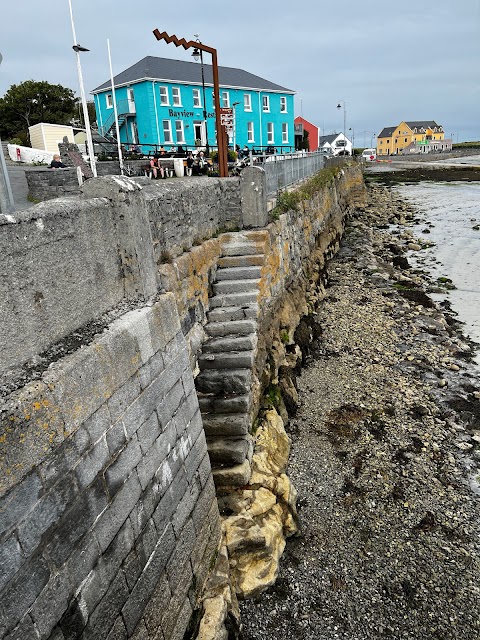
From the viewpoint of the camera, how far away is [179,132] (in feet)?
106

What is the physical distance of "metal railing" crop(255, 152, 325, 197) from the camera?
1137cm

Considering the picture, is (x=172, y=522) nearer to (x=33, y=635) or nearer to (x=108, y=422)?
(x=108, y=422)

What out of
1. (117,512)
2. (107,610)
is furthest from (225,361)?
(107,610)

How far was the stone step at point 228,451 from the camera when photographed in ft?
19.7

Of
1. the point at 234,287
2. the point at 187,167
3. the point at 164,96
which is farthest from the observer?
the point at 164,96

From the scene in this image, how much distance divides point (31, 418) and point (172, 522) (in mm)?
2210

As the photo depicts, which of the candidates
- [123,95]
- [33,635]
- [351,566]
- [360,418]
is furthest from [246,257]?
[123,95]

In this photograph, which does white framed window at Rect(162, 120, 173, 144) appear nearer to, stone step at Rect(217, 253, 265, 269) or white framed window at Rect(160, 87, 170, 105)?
white framed window at Rect(160, 87, 170, 105)

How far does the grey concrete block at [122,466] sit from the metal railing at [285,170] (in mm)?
7763

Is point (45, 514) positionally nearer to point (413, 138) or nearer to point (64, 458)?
point (64, 458)

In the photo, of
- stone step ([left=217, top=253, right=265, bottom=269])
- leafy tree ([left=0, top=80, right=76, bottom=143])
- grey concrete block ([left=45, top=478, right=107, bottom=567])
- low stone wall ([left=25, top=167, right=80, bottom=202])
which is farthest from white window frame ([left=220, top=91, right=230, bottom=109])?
grey concrete block ([left=45, top=478, right=107, bottom=567])

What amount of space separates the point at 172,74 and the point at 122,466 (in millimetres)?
34125

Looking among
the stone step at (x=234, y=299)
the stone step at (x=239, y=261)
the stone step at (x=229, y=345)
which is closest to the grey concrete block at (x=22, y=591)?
the stone step at (x=229, y=345)

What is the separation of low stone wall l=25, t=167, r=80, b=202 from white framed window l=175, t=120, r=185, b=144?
2329 cm
